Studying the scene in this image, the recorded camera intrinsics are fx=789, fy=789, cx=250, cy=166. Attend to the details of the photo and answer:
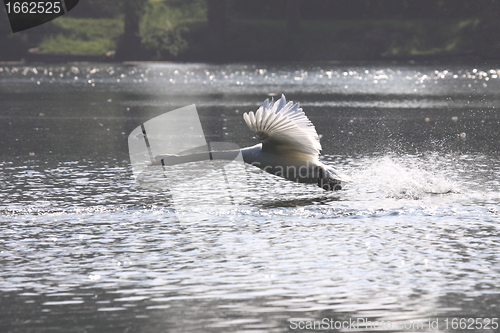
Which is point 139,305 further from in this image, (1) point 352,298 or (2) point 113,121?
(2) point 113,121

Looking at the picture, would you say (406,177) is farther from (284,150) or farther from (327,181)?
(284,150)

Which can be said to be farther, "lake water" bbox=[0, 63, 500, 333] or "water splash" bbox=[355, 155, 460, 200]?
"water splash" bbox=[355, 155, 460, 200]

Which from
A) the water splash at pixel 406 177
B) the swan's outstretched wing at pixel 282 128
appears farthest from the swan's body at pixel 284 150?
the water splash at pixel 406 177

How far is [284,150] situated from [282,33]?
225 feet

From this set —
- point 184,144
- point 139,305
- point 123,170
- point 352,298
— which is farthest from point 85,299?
point 184,144

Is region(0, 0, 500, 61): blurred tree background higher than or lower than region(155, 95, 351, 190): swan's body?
higher

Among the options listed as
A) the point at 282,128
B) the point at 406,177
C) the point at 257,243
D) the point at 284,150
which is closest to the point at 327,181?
the point at 284,150

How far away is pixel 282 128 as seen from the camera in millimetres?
11148

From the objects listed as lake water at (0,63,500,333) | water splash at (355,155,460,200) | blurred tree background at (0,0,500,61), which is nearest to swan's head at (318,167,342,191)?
lake water at (0,63,500,333)

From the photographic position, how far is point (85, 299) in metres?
7.22

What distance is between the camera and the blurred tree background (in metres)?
74.8

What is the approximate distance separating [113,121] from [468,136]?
11.2 m

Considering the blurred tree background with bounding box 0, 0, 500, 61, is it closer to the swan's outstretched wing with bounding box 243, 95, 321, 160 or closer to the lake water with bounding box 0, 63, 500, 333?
the lake water with bounding box 0, 63, 500, 333

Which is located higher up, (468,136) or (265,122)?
(265,122)
